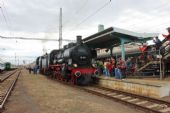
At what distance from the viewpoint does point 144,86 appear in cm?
1491

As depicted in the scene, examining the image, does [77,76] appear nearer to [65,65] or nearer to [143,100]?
[65,65]

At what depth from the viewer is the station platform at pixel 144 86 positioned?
532 inches

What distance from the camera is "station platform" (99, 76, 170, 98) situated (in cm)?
1351

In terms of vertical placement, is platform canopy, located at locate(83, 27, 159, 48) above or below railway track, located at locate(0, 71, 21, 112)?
above

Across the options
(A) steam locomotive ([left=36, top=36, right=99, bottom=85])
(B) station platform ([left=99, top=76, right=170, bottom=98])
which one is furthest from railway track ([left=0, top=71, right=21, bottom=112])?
(B) station platform ([left=99, top=76, right=170, bottom=98])

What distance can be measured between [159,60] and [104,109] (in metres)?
8.41

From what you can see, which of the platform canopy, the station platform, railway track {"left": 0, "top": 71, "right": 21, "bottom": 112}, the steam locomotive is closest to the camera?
the station platform

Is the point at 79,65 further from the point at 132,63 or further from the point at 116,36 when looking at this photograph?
the point at 132,63

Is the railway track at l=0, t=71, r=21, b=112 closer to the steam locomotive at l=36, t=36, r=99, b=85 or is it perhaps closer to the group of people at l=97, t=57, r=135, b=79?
the steam locomotive at l=36, t=36, r=99, b=85

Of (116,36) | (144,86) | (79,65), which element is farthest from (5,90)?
(144,86)

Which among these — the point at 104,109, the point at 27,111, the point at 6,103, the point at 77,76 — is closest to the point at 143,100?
the point at 104,109

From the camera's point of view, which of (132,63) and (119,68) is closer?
(119,68)

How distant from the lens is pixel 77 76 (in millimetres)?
21250

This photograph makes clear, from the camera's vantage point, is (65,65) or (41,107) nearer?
(41,107)
